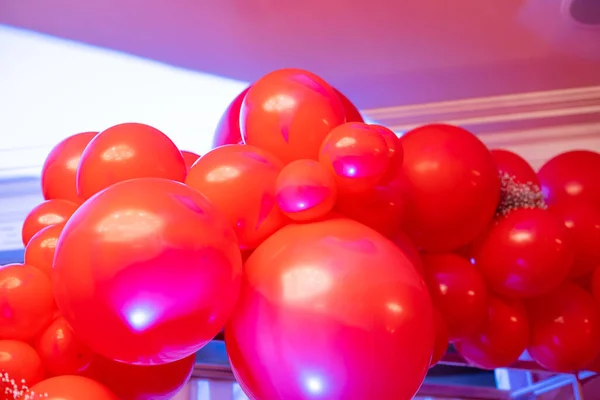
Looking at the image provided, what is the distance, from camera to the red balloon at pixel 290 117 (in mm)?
850

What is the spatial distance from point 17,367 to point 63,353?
50 millimetres

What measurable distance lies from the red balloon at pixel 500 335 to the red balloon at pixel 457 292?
→ 4 centimetres

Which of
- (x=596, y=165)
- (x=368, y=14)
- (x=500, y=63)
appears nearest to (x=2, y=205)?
(x=368, y=14)

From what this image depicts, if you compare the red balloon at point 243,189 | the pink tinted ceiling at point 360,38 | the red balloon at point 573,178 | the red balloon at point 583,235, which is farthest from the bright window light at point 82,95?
the red balloon at point 243,189

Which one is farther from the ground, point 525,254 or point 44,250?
point 44,250

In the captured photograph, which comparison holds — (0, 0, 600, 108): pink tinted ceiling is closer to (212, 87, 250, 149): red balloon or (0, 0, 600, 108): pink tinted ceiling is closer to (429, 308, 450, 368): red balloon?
(212, 87, 250, 149): red balloon

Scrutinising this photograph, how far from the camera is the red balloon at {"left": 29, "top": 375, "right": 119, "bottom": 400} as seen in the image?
2.23 feet

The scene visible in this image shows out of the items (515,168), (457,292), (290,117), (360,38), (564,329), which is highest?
(290,117)

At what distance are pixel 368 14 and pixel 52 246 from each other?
46.1 inches

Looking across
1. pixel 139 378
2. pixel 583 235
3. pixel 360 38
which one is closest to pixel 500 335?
pixel 583 235

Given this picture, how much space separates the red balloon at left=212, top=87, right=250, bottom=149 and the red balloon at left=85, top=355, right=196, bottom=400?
1.31ft

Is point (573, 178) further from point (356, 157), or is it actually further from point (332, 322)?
point (332, 322)

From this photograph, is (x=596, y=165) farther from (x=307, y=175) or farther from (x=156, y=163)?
(x=156, y=163)

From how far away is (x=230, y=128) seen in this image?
1.09 meters
